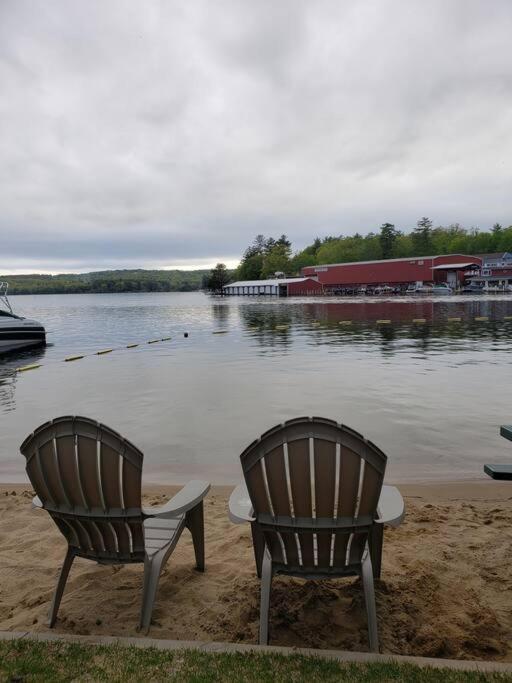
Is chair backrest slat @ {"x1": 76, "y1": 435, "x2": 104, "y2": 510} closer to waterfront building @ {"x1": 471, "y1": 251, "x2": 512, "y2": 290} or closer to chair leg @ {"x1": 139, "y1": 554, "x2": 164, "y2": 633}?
chair leg @ {"x1": 139, "y1": 554, "x2": 164, "y2": 633}

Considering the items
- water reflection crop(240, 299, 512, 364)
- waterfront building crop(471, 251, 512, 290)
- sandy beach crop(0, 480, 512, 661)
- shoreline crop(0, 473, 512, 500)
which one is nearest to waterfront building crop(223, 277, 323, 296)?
waterfront building crop(471, 251, 512, 290)

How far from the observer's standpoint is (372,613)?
2900 millimetres

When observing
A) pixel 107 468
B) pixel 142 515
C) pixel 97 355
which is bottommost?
pixel 97 355

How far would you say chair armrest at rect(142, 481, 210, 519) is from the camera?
3350mm

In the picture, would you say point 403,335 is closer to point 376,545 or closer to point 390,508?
point 376,545

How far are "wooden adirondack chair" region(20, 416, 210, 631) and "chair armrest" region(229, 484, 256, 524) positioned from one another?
1.59ft

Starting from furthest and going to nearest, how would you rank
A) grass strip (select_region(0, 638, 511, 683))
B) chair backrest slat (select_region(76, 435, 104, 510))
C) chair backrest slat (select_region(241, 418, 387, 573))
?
chair backrest slat (select_region(76, 435, 104, 510))
chair backrest slat (select_region(241, 418, 387, 573))
grass strip (select_region(0, 638, 511, 683))

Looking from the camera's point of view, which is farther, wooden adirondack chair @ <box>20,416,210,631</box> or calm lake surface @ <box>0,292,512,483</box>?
calm lake surface @ <box>0,292,512,483</box>

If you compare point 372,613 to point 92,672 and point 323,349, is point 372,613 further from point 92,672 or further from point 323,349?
point 323,349

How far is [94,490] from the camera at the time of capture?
3.04 m

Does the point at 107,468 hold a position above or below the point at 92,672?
above

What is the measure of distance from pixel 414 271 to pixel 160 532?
96.0 m

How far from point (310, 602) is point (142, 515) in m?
1.32

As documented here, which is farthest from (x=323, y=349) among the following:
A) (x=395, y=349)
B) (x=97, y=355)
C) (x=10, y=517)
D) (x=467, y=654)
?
(x=467, y=654)
